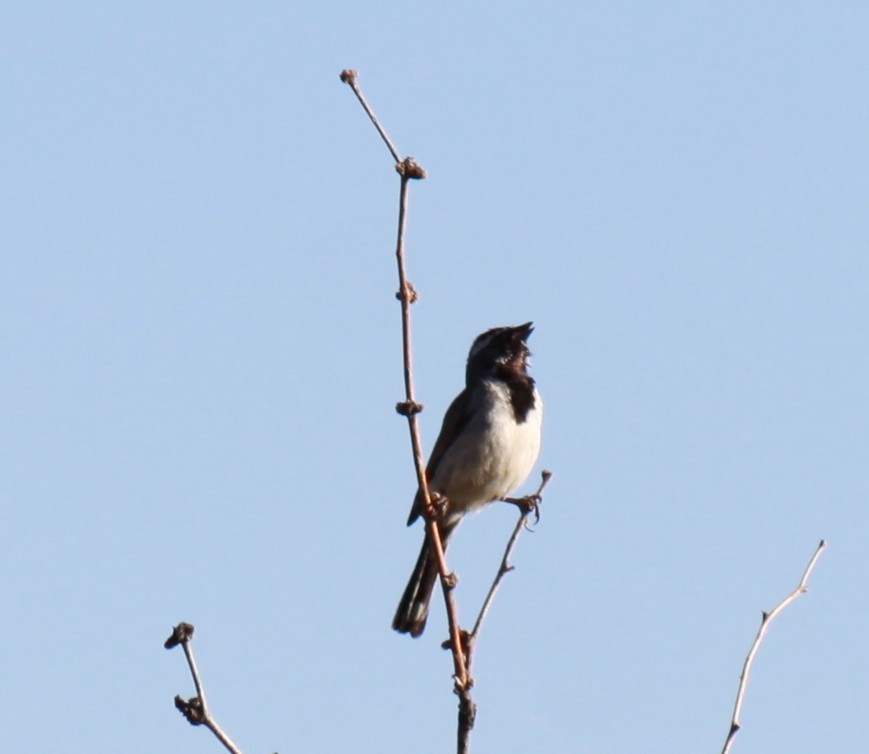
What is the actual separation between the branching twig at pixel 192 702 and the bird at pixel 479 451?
4.68m

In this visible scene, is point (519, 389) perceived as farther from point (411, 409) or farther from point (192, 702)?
point (192, 702)

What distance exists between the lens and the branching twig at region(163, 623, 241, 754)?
12.5 ft

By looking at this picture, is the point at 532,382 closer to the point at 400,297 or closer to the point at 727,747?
the point at 400,297

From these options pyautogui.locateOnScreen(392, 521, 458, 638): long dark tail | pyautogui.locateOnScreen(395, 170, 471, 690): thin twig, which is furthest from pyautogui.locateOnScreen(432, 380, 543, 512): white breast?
pyautogui.locateOnScreen(395, 170, 471, 690): thin twig

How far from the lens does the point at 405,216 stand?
4629 mm

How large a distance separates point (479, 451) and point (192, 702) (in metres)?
5.08

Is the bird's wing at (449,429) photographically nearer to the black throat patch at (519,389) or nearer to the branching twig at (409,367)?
the black throat patch at (519,389)

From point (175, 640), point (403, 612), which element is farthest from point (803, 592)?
point (403, 612)

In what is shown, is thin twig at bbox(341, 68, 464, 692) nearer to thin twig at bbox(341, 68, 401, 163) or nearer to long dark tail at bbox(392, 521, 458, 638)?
thin twig at bbox(341, 68, 401, 163)

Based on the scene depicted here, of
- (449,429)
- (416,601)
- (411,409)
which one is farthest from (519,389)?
(411,409)

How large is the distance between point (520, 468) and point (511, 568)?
388 cm

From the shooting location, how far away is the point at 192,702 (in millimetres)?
3904

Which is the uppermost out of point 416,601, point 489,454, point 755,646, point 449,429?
point 449,429

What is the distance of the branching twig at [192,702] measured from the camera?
380 centimetres
